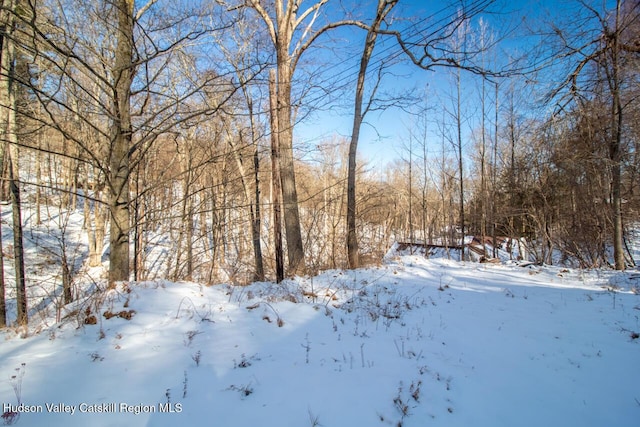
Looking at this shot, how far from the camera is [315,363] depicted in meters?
2.30

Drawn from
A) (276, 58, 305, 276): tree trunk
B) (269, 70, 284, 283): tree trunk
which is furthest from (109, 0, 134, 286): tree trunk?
(276, 58, 305, 276): tree trunk

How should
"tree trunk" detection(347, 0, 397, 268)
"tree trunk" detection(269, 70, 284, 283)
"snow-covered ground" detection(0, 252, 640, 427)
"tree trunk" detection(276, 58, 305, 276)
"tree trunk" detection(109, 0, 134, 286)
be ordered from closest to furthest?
1. "snow-covered ground" detection(0, 252, 640, 427)
2. "tree trunk" detection(109, 0, 134, 286)
3. "tree trunk" detection(269, 70, 284, 283)
4. "tree trunk" detection(276, 58, 305, 276)
5. "tree trunk" detection(347, 0, 397, 268)

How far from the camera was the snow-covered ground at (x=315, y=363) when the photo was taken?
1715 millimetres

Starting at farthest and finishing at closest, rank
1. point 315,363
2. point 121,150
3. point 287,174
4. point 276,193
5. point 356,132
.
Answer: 1. point 356,132
2. point 287,174
3. point 276,193
4. point 121,150
5. point 315,363

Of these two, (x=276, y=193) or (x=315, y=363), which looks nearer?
(x=315, y=363)

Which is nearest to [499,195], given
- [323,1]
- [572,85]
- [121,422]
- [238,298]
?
[572,85]

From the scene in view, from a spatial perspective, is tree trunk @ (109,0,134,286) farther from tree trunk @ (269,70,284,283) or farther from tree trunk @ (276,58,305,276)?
tree trunk @ (276,58,305,276)

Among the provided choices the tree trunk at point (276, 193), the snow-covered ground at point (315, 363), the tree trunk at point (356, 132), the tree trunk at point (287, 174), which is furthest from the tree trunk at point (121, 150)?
the tree trunk at point (356, 132)

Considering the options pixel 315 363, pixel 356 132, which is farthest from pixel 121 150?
pixel 356 132

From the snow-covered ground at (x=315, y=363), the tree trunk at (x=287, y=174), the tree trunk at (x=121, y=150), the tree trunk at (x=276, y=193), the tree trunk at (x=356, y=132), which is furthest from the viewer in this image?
the tree trunk at (x=356, y=132)

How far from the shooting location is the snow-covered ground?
1715 millimetres

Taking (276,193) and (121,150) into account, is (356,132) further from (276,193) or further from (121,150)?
(121,150)

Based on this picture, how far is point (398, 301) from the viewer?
14.0 ft

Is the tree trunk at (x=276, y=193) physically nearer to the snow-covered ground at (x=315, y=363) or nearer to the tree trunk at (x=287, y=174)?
the tree trunk at (x=287, y=174)
